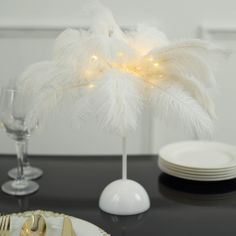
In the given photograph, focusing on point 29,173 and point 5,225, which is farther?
point 29,173

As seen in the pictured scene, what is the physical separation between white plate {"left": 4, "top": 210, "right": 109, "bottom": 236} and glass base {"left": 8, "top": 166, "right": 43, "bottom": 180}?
0.31 metres

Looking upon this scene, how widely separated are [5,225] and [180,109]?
407 millimetres

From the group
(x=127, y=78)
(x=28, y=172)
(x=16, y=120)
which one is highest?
(x=127, y=78)

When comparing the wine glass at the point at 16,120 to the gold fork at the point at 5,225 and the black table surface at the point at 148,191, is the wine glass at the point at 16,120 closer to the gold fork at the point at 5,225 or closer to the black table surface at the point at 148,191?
the black table surface at the point at 148,191

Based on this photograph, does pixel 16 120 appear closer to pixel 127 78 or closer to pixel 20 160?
pixel 20 160

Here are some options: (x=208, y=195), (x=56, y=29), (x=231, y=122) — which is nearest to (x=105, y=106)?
(x=208, y=195)

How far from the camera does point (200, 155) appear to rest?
1.40m

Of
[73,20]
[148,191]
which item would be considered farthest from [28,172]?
[73,20]

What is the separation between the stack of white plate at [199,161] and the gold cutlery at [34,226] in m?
0.44

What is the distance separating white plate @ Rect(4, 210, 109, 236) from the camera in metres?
0.89

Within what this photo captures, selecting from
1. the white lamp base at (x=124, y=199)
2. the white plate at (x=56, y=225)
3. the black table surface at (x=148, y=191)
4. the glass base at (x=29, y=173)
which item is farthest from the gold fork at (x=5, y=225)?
the glass base at (x=29, y=173)

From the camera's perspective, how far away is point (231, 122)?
8.71 ft

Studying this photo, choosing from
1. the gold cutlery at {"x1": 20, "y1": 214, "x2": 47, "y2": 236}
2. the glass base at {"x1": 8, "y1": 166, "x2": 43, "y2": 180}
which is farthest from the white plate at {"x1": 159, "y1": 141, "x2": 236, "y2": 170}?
the gold cutlery at {"x1": 20, "y1": 214, "x2": 47, "y2": 236}

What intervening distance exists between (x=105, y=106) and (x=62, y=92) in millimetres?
150
